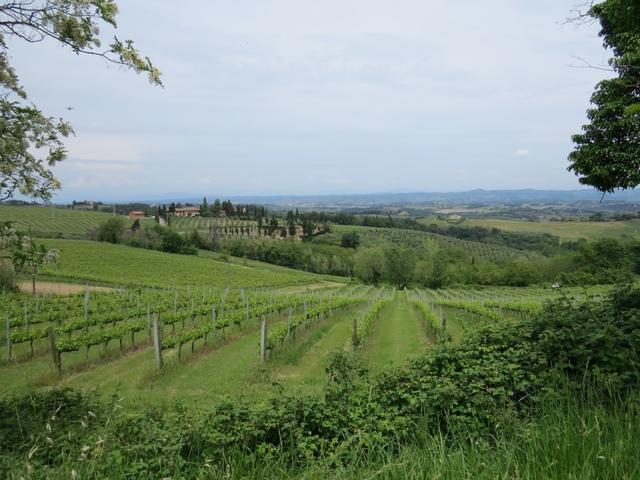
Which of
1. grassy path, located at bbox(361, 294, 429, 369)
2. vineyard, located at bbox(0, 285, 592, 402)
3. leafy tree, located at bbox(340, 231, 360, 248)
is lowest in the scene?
leafy tree, located at bbox(340, 231, 360, 248)

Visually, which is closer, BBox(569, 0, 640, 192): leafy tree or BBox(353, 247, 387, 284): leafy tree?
BBox(569, 0, 640, 192): leafy tree

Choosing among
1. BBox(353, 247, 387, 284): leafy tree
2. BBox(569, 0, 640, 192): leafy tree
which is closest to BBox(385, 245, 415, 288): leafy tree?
BBox(353, 247, 387, 284): leafy tree

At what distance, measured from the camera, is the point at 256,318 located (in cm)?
2261

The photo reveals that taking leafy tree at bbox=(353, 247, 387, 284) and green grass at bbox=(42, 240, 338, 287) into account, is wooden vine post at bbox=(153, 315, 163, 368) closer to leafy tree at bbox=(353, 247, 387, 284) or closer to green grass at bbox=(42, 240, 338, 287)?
green grass at bbox=(42, 240, 338, 287)

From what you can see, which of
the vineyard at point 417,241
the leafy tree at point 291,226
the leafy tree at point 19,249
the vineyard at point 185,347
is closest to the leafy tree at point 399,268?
the vineyard at point 417,241

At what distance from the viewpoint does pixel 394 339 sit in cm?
1953

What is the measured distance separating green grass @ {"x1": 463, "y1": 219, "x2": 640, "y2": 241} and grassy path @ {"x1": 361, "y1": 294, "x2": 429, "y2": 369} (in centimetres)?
8262

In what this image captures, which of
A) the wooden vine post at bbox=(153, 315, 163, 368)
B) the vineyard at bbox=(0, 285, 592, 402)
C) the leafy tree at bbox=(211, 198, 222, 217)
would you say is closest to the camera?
the vineyard at bbox=(0, 285, 592, 402)

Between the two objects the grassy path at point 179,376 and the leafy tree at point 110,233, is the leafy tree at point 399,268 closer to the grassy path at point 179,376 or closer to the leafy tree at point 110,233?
the leafy tree at point 110,233

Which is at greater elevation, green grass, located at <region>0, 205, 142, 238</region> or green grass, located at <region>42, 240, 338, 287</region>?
green grass, located at <region>0, 205, 142, 238</region>

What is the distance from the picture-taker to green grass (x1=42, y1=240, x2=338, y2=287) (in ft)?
137

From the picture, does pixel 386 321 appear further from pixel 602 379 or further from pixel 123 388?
pixel 602 379

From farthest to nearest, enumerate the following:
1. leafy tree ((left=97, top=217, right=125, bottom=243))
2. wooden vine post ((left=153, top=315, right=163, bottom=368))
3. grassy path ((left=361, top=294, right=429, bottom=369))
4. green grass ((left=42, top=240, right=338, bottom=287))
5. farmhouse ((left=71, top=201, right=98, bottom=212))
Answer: farmhouse ((left=71, top=201, right=98, bottom=212))
leafy tree ((left=97, top=217, right=125, bottom=243))
green grass ((left=42, top=240, right=338, bottom=287))
grassy path ((left=361, top=294, right=429, bottom=369))
wooden vine post ((left=153, top=315, right=163, bottom=368))

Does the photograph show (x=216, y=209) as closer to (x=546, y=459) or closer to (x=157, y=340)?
(x=157, y=340)
